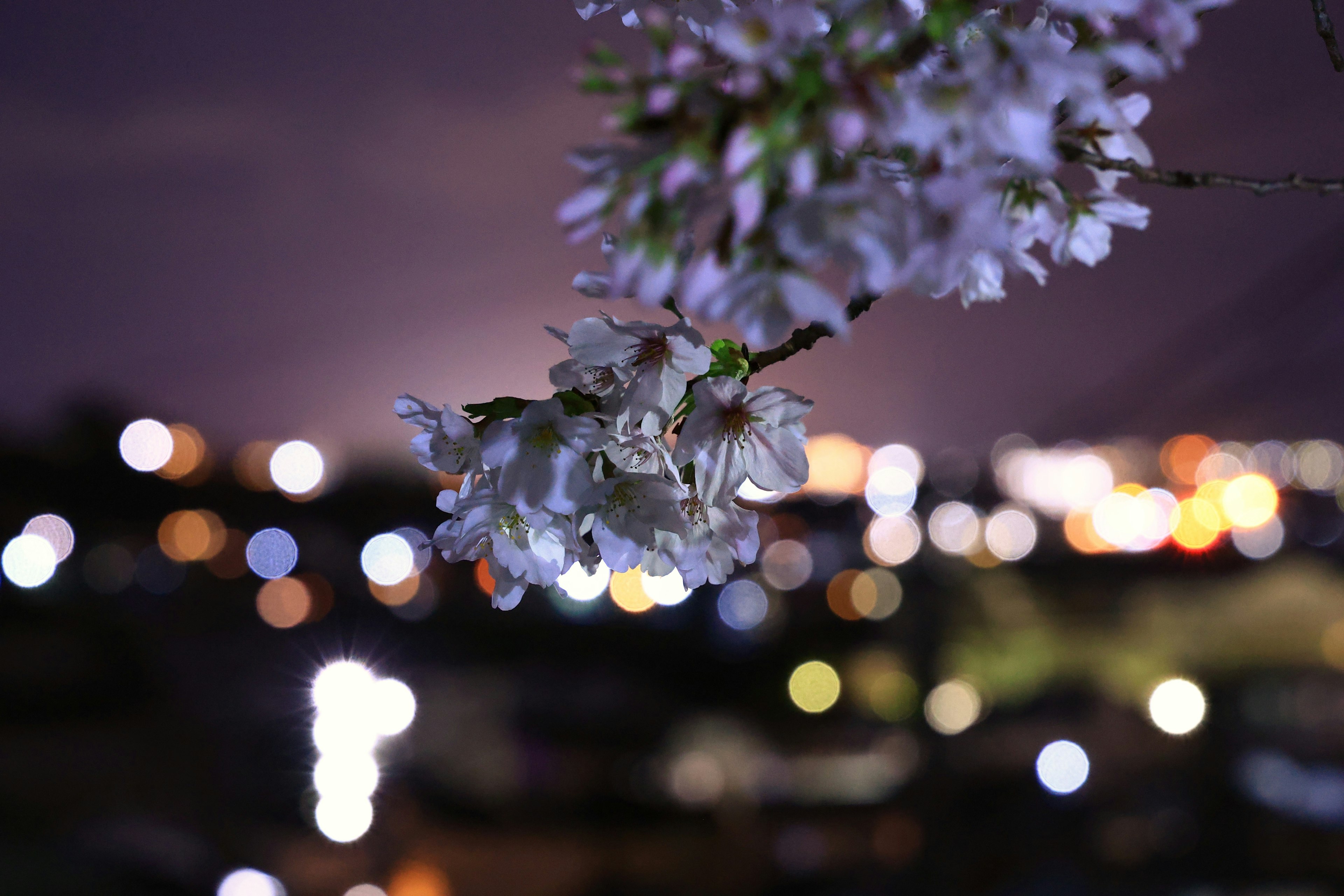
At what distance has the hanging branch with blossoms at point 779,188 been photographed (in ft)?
1.41

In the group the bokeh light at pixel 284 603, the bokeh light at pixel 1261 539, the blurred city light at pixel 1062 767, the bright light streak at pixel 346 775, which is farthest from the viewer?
the bokeh light at pixel 284 603

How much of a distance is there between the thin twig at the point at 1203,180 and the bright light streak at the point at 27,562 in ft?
143

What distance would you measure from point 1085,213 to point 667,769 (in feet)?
76.8

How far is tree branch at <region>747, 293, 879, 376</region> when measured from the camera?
0.73 m

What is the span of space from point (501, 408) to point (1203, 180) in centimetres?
61

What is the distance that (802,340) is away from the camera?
0.74 m

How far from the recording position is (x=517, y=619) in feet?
107

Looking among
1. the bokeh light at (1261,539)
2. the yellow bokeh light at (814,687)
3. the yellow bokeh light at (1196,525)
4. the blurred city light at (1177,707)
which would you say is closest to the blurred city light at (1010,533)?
the yellow bokeh light at (1196,525)

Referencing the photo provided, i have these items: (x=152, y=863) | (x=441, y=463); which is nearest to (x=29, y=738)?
(x=152, y=863)

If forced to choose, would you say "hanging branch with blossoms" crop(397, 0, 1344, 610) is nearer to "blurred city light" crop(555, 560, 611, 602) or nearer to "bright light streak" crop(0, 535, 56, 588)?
"blurred city light" crop(555, 560, 611, 602)

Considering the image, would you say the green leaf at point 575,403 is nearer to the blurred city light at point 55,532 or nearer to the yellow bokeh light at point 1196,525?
the blurred city light at point 55,532

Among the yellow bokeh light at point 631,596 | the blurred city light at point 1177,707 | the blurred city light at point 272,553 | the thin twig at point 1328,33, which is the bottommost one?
the thin twig at point 1328,33

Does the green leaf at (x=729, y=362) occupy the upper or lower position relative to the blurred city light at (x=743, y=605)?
lower

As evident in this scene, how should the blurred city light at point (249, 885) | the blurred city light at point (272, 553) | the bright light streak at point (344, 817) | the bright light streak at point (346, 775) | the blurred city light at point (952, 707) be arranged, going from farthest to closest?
the blurred city light at point (272, 553) → the blurred city light at point (952, 707) → the bright light streak at point (346, 775) → the bright light streak at point (344, 817) → the blurred city light at point (249, 885)
